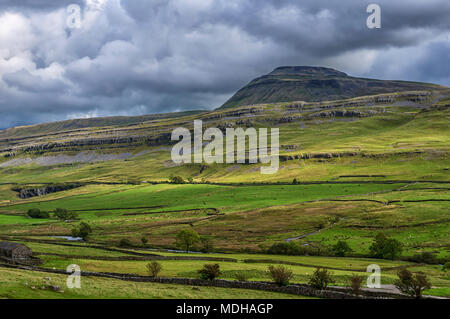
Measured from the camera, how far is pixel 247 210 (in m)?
145

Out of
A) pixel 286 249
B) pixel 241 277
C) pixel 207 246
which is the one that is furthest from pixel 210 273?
pixel 207 246

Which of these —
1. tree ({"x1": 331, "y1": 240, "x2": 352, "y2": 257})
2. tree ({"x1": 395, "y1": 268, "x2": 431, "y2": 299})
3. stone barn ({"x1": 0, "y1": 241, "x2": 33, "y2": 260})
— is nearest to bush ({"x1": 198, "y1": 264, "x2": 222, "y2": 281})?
tree ({"x1": 395, "y1": 268, "x2": 431, "y2": 299})

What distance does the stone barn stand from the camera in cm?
7506

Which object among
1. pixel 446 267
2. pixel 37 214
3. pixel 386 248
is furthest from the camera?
pixel 37 214

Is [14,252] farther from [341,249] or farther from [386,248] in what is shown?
[386,248]

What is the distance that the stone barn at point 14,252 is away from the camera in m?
75.1

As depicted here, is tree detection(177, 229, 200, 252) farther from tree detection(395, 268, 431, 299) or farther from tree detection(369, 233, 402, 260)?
tree detection(395, 268, 431, 299)

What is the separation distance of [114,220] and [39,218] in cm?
4035

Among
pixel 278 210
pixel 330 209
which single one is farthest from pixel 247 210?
pixel 330 209

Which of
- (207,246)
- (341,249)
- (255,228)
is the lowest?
(207,246)

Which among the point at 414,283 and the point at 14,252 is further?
the point at 14,252

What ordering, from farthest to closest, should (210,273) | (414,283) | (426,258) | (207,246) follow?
(207,246), (426,258), (210,273), (414,283)

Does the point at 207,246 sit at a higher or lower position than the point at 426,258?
lower

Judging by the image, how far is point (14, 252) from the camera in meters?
75.4
